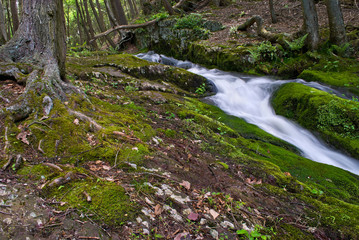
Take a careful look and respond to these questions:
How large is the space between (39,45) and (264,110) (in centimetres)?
765

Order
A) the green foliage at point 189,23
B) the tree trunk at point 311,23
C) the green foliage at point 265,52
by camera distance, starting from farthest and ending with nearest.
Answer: the green foliage at point 189,23
the green foliage at point 265,52
the tree trunk at point 311,23

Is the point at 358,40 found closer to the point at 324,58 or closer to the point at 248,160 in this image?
the point at 324,58

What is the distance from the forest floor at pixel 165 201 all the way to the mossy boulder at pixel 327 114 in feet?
12.3

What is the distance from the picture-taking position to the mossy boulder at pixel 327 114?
5840 millimetres

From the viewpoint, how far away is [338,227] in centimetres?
292

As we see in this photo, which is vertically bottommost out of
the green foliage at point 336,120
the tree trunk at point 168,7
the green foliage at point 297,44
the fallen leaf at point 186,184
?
the green foliage at point 336,120

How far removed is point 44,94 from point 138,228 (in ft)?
9.78

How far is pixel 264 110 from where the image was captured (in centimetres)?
822

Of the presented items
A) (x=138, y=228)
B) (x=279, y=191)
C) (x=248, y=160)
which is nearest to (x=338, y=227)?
(x=279, y=191)

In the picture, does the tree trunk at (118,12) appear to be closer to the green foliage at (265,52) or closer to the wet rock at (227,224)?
the green foliage at (265,52)

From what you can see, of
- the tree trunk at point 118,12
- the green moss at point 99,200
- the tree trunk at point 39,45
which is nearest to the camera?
the green moss at point 99,200

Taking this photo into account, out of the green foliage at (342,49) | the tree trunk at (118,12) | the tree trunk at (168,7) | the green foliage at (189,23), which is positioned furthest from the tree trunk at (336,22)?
the tree trunk at (118,12)

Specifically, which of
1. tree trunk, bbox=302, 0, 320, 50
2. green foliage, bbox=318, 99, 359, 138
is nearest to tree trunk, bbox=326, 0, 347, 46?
tree trunk, bbox=302, 0, 320, 50

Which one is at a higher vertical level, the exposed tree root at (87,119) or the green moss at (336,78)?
the exposed tree root at (87,119)
